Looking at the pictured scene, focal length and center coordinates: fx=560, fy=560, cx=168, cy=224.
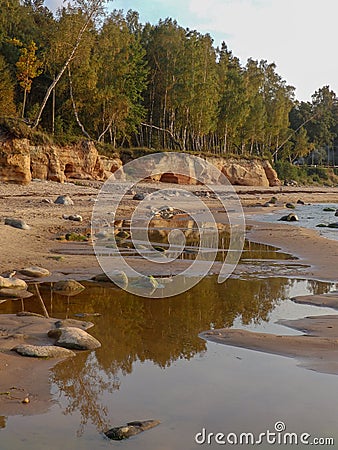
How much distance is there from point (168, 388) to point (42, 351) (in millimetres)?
1436

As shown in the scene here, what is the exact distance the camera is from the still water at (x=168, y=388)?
4133 millimetres

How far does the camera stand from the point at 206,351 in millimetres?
6215

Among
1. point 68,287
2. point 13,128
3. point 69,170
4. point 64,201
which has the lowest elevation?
point 68,287

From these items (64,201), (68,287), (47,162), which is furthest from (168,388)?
(47,162)

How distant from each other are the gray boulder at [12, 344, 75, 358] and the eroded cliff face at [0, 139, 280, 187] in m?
23.8

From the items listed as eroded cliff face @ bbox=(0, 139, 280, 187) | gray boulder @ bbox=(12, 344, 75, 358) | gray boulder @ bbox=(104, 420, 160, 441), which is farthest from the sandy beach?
eroded cliff face @ bbox=(0, 139, 280, 187)

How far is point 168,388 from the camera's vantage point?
16.6ft

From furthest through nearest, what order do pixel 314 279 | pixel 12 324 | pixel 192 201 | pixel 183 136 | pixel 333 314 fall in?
1. pixel 183 136
2. pixel 192 201
3. pixel 314 279
4. pixel 333 314
5. pixel 12 324

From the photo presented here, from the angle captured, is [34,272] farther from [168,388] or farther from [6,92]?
[6,92]

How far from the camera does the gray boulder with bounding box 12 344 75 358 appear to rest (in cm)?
565

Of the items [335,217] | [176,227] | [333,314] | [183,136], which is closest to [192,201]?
[335,217]

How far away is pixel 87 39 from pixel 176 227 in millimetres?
21878

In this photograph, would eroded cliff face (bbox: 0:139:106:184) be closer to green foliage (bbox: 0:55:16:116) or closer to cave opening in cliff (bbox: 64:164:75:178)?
cave opening in cliff (bbox: 64:164:75:178)

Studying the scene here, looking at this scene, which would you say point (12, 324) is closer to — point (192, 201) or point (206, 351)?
point (206, 351)
